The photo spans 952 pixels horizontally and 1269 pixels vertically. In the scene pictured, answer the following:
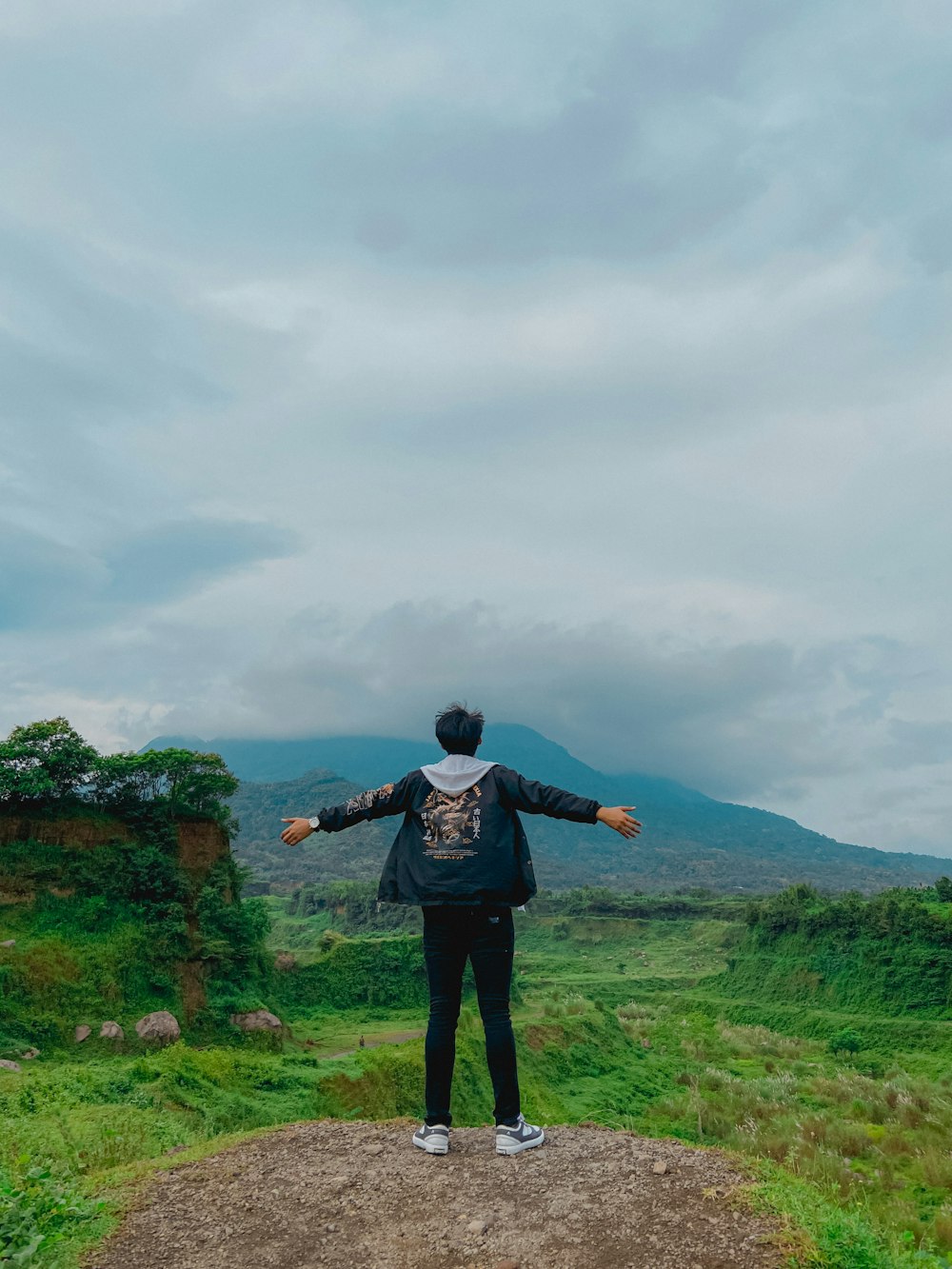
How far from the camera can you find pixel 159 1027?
22750 millimetres

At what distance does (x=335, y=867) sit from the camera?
157 metres

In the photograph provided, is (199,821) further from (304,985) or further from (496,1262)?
(496,1262)

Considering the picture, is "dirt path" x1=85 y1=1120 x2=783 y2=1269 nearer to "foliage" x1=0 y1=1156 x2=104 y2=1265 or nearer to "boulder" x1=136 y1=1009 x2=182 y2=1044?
"foliage" x1=0 y1=1156 x2=104 y2=1265

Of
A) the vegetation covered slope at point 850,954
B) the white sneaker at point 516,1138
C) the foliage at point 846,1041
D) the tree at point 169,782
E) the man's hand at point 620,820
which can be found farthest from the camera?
the vegetation covered slope at point 850,954

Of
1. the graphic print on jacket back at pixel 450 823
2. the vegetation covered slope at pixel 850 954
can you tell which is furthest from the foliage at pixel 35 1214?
the vegetation covered slope at pixel 850 954

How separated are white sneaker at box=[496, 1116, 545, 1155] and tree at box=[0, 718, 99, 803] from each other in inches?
924

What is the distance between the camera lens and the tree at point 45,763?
24812 millimetres

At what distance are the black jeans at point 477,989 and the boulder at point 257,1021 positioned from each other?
22.9 metres

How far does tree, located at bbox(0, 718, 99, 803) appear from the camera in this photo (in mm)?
24812

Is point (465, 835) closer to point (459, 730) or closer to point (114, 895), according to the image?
point (459, 730)

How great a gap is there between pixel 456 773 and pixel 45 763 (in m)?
24.0

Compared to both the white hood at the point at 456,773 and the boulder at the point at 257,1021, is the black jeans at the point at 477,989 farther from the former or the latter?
the boulder at the point at 257,1021

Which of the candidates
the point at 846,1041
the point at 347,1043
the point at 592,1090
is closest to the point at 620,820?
the point at 592,1090

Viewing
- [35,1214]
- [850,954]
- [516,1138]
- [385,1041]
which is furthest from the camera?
[850,954]
